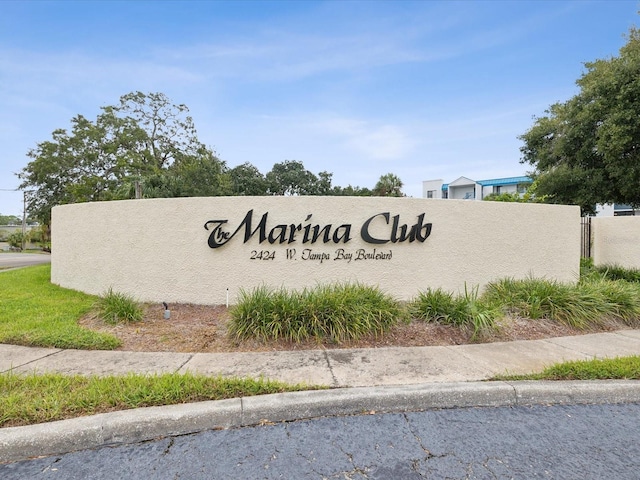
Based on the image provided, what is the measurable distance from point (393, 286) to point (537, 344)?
2711mm

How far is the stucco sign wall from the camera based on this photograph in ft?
22.9

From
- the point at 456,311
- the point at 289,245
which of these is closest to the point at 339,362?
the point at 456,311

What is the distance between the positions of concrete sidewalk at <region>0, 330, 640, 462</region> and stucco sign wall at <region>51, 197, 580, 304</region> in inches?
98.1

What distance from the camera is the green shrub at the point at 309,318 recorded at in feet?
16.3

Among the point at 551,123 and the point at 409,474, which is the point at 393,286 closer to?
the point at 409,474

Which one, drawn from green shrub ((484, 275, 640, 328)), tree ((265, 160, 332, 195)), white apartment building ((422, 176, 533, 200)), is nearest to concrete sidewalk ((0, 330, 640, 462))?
green shrub ((484, 275, 640, 328))

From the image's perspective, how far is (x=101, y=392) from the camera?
126 inches

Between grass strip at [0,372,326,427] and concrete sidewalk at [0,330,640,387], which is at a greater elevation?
grass strip at [0,372,326,427]

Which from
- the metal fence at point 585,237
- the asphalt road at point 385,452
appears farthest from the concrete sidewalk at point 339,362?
the metal fence at point 585,237

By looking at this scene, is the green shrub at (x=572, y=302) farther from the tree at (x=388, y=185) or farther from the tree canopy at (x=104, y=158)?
the tree at (x=388, y=185)

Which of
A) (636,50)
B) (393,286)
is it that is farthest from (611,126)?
(393,286)

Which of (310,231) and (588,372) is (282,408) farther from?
(310,231)

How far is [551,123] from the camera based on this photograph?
18.8 m

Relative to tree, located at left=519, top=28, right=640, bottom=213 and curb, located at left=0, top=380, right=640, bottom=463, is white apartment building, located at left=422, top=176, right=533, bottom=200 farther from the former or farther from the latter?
curb, located at left=0, top=380, right=640, bottom=463
